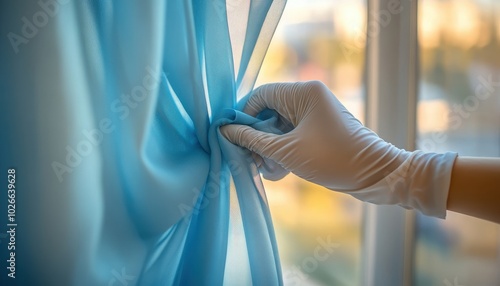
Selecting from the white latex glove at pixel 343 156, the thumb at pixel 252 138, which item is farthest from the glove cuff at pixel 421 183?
the thumb at pixel 252 138

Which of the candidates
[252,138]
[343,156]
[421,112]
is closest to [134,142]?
[252,138]

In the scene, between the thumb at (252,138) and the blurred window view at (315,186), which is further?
the blurred window view at (315,186)

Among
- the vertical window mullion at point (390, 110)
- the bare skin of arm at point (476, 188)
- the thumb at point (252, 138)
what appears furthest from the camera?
the vertical window mullion at point (390, 110)

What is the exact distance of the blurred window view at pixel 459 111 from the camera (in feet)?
2.35

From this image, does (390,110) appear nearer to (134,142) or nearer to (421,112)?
(421,112)

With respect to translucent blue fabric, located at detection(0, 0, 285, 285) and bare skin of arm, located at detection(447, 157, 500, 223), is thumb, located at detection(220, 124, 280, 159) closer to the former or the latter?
translucent blue fabric, located at detection(0, 0, 285, 285)

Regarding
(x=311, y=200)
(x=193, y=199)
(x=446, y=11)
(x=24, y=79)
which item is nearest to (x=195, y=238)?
(x=193, y=199)

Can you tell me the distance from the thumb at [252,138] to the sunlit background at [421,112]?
7.3 inches

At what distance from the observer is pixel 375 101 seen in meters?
0.87

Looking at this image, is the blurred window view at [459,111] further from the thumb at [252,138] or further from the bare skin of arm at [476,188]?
the thumb at [252,138]

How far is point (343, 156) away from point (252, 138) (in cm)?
18

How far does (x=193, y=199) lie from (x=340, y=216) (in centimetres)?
39

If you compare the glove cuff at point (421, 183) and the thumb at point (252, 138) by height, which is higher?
the thumb at point (252, 138)

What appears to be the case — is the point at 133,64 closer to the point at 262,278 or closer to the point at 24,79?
the point at 24,79
